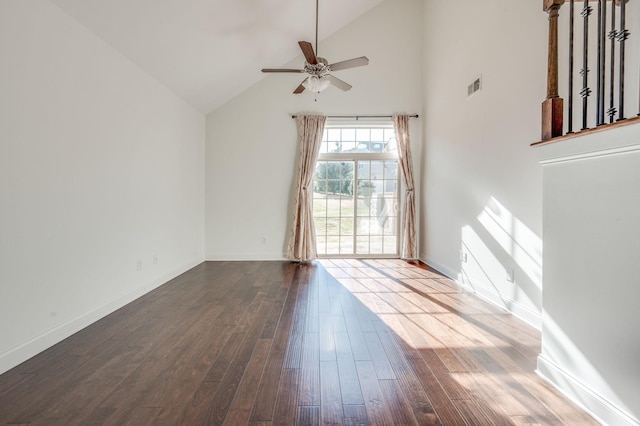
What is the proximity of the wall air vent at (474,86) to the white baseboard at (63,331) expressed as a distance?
14.3ft

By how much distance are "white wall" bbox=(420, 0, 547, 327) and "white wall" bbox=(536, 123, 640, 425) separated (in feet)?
3.15

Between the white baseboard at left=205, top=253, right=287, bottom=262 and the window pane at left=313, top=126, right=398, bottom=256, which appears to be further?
the window pane at left=313, top=126, right=398, bottom=256

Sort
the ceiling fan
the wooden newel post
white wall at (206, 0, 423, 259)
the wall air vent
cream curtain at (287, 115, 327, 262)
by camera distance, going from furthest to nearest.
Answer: white wall at (206, 0, 423, 259) → cream curtain at (287, 115, 327, 262) → the wall air vent → the ceiling fan → the wooden newel post

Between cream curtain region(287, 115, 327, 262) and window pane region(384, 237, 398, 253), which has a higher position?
cream curtain region(287, 115, 327, 262)

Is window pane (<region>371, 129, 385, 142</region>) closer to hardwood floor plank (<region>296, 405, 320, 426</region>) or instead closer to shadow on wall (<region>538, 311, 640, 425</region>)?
shadow on wall (<region>538, 311, 640, 425</region>)

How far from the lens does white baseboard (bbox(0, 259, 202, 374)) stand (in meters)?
2.05

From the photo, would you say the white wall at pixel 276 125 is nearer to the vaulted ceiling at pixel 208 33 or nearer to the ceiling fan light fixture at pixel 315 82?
the vaulted ceiling at pixel 208 33

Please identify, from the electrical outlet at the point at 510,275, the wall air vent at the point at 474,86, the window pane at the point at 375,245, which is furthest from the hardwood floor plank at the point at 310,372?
the window pane at the point at 375,245

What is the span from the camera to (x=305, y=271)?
4832mm

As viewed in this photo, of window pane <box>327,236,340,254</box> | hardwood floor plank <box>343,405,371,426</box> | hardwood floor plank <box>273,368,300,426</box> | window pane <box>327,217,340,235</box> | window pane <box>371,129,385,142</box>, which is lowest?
hardwood floor plank <box>343,405,371,426</box>

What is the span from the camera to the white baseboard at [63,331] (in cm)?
205

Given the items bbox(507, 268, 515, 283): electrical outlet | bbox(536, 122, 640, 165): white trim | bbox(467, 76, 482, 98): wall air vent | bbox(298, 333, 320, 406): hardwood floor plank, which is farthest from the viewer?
bbox(467, 76, 482, 98): wall air vent

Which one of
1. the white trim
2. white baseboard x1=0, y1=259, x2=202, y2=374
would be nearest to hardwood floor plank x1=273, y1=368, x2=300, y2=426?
white baseboard x1=0, y1=259, x2=202, y2=374

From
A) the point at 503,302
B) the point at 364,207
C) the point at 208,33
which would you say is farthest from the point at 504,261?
the point at 208,33
